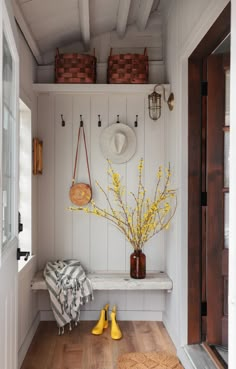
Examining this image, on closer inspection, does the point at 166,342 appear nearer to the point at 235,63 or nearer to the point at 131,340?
the point at 131,340

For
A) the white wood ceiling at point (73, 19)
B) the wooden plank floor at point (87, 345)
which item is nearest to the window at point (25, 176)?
the white wood ceiling at point (73, 19)

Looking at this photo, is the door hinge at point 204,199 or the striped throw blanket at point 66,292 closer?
the door hinge at point 204,199

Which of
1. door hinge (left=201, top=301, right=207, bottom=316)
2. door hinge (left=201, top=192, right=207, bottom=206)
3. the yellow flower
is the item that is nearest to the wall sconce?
the yellow flower

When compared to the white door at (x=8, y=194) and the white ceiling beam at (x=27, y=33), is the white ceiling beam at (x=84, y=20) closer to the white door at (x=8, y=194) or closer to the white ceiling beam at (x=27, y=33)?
the white ceiling beam at (x=27, y=33)

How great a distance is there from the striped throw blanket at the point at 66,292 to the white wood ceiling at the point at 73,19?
1.95 metres

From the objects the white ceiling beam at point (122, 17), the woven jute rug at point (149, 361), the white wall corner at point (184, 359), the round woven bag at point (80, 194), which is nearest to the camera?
the white wall corner at point (184, 359)

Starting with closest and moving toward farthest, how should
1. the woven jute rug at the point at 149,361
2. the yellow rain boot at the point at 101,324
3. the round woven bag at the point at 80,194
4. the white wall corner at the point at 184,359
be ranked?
the white wall corner at the point at 184,359 → the woven jute rug at the point at 149,361 → the yellow rain boot at the point at 101,324 → the round woven bag at the point at 80,194

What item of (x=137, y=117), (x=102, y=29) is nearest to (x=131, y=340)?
(x=137, y=117)

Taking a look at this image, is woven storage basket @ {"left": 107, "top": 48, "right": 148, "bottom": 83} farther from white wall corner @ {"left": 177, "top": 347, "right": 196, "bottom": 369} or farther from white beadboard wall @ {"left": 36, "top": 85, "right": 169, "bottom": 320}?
white wall corner @ {"left": 177, "top": 347, "right": 196, "bottom": 369}

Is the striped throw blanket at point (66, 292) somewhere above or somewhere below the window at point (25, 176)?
below

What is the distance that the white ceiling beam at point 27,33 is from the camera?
2.80 metres

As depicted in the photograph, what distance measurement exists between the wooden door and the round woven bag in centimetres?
128

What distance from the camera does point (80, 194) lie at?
12.5ft

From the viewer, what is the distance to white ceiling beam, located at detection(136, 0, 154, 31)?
3381mm
